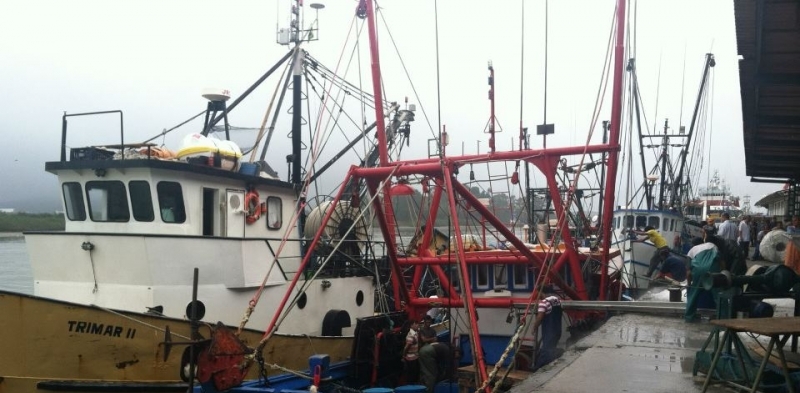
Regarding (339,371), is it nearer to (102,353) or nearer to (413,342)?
(413,342)

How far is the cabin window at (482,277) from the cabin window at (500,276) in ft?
0.58

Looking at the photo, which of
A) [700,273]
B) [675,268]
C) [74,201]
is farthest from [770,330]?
[675,268]

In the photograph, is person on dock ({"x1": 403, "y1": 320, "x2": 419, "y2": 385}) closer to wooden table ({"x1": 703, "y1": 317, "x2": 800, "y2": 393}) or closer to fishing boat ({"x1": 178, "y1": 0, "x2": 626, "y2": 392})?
fishing boat ({"x1": 178, "y1": 0, "x2": 626, "y2": 392})

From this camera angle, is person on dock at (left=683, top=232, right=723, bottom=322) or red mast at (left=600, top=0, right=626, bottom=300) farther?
red mast at (left=600, top=0, right=626, bottom=300)

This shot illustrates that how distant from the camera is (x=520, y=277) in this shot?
511 inches

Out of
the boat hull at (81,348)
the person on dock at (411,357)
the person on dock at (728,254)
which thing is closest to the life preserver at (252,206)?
the boat hull at (81,348)

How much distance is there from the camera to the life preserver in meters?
10.7

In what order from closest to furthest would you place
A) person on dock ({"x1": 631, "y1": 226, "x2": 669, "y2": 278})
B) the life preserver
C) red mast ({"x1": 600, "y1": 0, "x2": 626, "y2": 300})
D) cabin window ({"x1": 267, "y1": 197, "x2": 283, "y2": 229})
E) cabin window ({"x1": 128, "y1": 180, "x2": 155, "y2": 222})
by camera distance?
cabin window ({"x1": 128, "y1": 180, "x2": 155, "y2": 222}), red mast ({"x1": 600, "y1": 0, "x2": 626, "y2": 300}), the life preserver, cabin window ({"x1": 267, "y1": 197, "x2": 283, "y2": 229}), person on dock ({"x1": 631, "y1": 226, "x2": 669, "y2": 278})

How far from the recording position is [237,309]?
9.77 meters

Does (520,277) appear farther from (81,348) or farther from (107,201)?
(81,348)

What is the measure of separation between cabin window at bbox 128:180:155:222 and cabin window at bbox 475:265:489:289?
6359mm

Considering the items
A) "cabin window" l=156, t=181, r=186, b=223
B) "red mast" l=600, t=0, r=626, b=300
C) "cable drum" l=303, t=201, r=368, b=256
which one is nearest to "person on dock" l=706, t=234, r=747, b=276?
"red mast" l=600, t=0, r=626, b=300

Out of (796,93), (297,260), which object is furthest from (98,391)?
(796,93)

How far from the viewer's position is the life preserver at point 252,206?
10.7m
